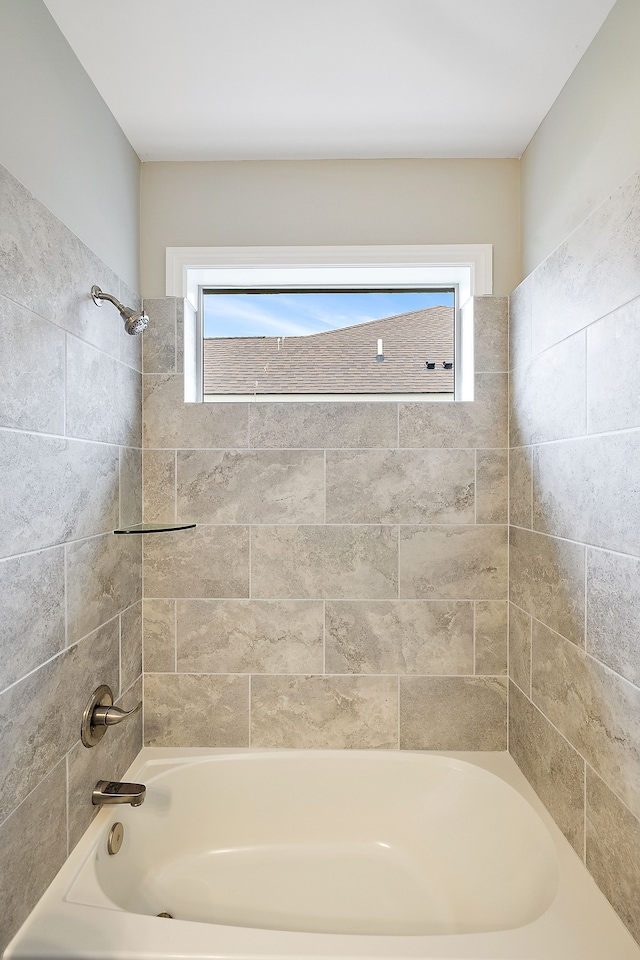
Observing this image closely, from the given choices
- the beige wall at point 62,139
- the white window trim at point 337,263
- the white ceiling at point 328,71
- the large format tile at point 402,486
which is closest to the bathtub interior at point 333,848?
the large format tile at point 402,486

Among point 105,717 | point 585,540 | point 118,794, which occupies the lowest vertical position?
point 118,794

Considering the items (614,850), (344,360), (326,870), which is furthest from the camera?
(344,360)

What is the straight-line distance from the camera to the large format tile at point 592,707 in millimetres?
1194

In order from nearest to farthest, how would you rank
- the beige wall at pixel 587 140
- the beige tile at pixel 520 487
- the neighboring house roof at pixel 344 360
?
the beige wall at pixel 587 140, the beige tile at pixel 520 487, the neighboring house roof at pixel 344 360

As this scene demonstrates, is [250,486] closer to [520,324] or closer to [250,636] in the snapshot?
[250,636]

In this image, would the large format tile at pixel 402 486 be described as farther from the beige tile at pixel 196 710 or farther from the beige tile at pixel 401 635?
the beige tile at pixel 196 710

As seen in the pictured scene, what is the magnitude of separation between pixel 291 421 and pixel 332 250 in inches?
24.1

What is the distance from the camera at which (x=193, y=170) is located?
204cm

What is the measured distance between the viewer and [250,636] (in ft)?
6.67

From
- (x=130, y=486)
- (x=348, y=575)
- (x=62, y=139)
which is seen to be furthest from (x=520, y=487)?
(x=62, y=139)

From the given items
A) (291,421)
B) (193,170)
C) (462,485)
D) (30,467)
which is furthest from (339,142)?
(30,467)

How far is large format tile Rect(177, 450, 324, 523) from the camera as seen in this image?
2.03 metres

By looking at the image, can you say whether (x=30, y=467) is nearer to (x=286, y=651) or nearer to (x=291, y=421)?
(x=291, y=421)

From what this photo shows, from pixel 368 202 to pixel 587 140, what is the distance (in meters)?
Answer: 0.75
